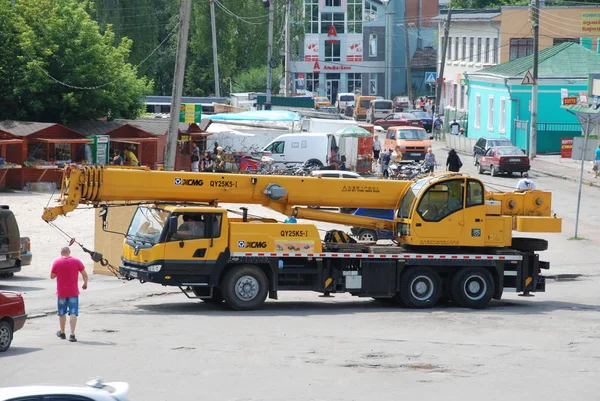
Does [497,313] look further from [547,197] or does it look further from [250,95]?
[250,95]

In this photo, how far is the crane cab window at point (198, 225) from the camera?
20062mm

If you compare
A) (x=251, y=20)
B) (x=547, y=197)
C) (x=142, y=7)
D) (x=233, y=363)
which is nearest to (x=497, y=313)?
(x=547, y=197)

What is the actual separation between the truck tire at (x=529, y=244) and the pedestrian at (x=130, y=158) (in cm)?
2237

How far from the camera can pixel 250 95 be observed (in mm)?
75750

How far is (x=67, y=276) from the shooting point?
55.1 ft

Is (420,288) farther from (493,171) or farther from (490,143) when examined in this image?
(490,143)

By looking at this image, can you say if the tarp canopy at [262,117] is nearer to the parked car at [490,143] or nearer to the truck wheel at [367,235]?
the parked car at [490,143]

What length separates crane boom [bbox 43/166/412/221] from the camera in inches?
790

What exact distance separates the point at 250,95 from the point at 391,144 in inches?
891

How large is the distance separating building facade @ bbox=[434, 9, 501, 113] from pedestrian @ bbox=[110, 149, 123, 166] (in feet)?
115

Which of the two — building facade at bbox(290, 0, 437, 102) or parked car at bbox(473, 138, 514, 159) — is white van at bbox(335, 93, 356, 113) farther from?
parked car at bbox(473, 138, 514, 159)

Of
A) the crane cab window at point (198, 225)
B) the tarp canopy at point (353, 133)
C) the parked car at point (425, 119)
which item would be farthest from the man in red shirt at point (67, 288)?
A: the parked car at point (425, 119)

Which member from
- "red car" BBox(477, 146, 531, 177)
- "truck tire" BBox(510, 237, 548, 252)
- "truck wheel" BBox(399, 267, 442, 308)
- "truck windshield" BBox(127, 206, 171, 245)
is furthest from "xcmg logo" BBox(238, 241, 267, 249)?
"red car" BBox(477, 146, 531, 177)

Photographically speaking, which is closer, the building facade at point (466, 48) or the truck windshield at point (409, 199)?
the truck windshield at point (409, 199)
